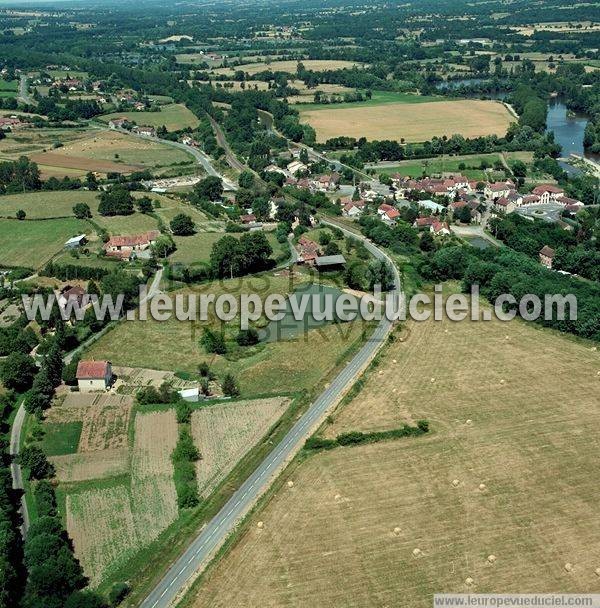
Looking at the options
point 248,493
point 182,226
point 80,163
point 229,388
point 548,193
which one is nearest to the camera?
point 248,493

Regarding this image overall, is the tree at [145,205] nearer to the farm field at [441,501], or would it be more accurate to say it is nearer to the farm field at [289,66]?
the farm field at [441,501]

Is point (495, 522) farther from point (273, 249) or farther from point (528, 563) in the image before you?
point (273, 249)

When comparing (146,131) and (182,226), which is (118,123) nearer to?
(146,131)

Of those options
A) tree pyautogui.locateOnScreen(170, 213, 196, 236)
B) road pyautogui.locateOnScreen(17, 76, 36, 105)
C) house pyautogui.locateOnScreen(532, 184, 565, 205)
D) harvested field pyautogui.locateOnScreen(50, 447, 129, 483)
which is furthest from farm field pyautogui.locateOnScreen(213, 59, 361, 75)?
harvested field pyautogui.locateOnScreen(50, 447, 129, 483)

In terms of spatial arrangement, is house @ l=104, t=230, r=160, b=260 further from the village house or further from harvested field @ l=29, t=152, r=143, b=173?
harvested field @ l=29, t=152, r=143, b=173

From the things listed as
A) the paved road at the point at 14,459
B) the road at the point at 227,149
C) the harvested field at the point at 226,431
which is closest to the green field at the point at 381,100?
the road at the point at 227,149

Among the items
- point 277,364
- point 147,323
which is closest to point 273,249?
point 147,323

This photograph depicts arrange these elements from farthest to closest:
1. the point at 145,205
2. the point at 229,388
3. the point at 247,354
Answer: the point at 145,205
the point at 247,354
the point at 229,388

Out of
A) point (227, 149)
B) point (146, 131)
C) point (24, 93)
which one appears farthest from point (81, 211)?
point (24, 93)
